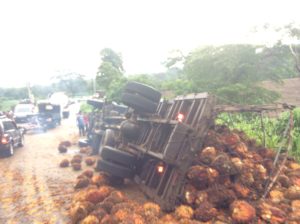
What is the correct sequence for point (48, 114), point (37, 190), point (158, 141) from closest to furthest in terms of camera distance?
point (158, 141) < point (37, 190) < point (48, 114)

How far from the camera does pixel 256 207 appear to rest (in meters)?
5.56

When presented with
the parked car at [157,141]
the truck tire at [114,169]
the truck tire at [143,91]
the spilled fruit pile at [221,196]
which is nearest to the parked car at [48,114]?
the parked car at [157,141]

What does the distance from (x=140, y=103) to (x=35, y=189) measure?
157 inches

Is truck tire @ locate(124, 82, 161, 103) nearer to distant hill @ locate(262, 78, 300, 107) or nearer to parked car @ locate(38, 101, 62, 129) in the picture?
distant hill @ locate(262, 78, 300, 107)

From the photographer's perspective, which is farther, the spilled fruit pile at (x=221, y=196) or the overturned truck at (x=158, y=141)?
the overturned truck at (x=158, y=141)

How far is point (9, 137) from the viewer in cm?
1390

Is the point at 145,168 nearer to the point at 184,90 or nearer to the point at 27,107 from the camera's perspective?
the point at 184,90

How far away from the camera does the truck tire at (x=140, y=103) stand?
8.55 meters

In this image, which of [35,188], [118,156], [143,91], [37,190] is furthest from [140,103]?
[35,188]

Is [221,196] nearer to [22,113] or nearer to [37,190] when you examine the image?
[37,190]

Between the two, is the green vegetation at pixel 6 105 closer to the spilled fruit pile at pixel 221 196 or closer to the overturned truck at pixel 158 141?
the overturned truck at pixel 158 141

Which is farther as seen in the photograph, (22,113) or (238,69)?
(22,113)

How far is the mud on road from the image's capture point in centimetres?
665

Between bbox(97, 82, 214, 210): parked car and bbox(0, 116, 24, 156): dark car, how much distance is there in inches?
254
